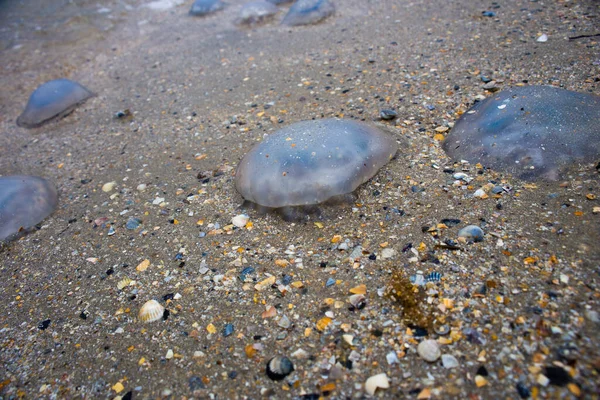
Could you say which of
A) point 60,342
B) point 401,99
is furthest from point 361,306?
point 401,99

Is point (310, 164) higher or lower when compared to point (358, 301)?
higher

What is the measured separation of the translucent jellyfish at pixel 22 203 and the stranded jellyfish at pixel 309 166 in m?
1.30

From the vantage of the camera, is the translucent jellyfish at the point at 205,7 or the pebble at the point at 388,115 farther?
the translucent jellyfish at the point at 205,7

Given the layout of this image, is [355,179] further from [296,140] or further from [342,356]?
[342,356]

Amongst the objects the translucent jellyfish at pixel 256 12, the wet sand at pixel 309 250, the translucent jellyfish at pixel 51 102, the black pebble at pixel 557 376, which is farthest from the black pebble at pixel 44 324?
the translucent jellyfish at pixel 256 12

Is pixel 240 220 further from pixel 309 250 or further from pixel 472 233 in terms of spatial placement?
pixel 472 233

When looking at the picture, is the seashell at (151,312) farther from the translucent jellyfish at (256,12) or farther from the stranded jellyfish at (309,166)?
the translucent jellyfish at (256,12)

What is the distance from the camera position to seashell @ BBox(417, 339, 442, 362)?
4.83ft

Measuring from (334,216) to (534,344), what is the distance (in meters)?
1.05

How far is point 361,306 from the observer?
1700 mm

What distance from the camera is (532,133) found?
219 centimetres

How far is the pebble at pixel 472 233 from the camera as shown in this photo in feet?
6.08

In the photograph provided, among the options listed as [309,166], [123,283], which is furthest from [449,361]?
[123,283]

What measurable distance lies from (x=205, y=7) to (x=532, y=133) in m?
4.45
